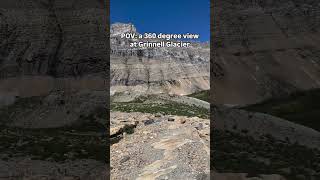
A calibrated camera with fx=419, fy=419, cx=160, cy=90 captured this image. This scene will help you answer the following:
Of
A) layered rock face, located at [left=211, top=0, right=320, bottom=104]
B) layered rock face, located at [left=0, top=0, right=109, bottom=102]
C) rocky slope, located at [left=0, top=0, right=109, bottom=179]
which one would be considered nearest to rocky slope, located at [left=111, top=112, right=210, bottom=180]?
rocky slope, located at [left=0, top=0, right=109, bottom=179]

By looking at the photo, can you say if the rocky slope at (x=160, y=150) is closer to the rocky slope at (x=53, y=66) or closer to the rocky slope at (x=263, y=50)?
the rocky slope at (x=53, y=66)

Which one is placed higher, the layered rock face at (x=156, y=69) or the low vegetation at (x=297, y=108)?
the layered rock face at (x=156, y=69)

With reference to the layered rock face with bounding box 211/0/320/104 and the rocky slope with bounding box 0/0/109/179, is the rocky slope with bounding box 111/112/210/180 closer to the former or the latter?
the rocky slope with bounding box 0/0/109/179

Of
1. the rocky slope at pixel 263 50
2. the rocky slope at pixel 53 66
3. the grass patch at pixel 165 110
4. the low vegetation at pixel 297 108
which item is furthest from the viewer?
the grass patch at pixel 165 110

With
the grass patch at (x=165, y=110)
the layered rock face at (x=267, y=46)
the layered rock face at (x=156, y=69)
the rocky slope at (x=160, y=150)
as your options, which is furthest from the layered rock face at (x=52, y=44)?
the layered rock face at (x=156, y=69)

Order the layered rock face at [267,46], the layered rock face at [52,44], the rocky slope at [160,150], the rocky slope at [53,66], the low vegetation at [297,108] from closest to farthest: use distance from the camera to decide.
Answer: the rocky slope at [160,150], the rocky slope at [53,66], the low vegetation at [297,108], the layered rock face at [52,44], the layered rock face at [267,46]

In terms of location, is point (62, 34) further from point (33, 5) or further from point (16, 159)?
point (16, 159)
